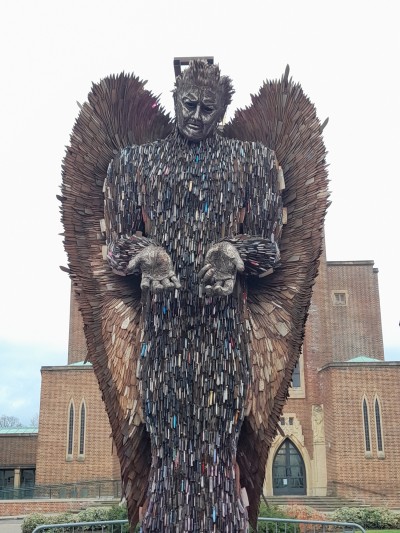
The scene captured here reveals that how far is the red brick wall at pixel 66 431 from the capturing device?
21.5m

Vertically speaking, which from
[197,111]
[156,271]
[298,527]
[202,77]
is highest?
[202,77]

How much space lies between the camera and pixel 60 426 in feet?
72.5

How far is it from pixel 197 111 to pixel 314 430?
800 inches

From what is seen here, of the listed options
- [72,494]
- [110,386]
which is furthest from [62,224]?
[72,494]

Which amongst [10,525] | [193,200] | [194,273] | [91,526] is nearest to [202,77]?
[193,200]

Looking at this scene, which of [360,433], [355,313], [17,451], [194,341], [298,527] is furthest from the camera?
[355,313]

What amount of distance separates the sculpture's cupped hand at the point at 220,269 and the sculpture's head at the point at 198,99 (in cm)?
114

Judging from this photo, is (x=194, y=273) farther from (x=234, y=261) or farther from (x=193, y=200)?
(x=193, y=200)

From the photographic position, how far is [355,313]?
28.3 metres

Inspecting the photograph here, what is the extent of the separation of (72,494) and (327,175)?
750 inches

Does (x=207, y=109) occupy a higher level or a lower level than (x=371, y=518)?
higher

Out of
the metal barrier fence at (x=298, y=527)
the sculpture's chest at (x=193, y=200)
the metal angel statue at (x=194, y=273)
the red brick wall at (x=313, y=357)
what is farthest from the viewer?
the red brick wall at (x=313, y=357)

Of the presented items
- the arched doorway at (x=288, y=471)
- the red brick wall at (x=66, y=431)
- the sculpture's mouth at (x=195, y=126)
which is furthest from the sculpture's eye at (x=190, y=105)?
the arched doorway at (x=288, y=471)

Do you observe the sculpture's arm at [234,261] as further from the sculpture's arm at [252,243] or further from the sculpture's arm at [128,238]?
the sculpture's arm at [128,238]
